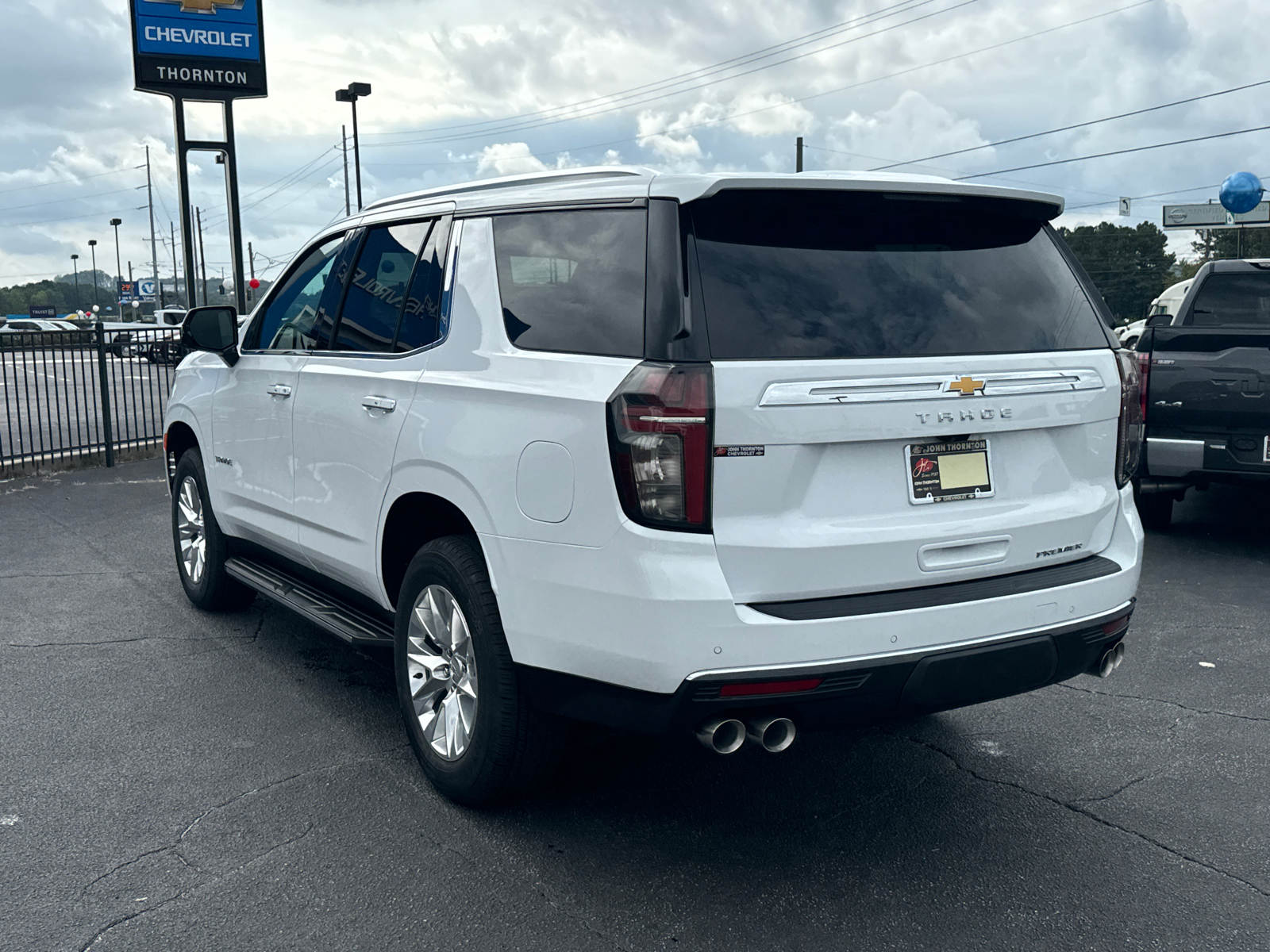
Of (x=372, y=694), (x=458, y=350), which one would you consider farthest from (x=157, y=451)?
(x=458, y=350)

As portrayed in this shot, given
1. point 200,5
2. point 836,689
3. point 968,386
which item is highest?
point 200,5

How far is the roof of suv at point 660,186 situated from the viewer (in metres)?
2.95

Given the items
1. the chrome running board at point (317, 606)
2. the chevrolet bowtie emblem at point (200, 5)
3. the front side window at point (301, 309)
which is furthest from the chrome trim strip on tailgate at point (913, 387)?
the chevrolet bowtie emblem at point (200, 5)

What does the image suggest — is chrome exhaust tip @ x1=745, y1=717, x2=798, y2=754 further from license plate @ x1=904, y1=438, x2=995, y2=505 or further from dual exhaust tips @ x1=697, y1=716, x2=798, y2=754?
license plate @ x1=904, y1=438, x2=995, y2=505

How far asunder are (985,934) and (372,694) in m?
2.69

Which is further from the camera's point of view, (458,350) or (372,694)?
(372,694)

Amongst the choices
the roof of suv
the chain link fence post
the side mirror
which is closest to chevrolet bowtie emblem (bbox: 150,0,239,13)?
the chain link fence post

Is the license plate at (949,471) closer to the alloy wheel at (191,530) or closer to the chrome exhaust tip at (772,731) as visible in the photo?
the chrome exhaust tip at (772,731)

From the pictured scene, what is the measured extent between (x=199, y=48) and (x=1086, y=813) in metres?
14.8

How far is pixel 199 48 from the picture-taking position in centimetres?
1480

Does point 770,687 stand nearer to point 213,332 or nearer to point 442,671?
point 442,671

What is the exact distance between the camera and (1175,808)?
364 cm

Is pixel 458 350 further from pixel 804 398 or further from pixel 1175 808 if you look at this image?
pixel 1175 808

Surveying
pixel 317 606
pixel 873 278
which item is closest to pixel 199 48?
pixel 317 606
